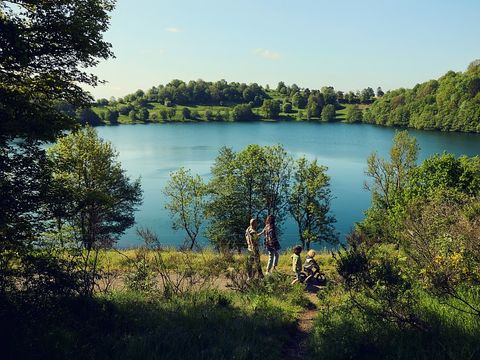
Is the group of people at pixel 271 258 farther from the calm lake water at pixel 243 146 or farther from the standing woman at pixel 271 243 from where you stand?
the calm lake water at pixel 243 146

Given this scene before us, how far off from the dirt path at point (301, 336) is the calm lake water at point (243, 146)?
97.4ft

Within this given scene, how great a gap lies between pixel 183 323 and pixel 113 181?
24.5 metres

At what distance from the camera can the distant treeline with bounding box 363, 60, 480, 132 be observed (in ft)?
353

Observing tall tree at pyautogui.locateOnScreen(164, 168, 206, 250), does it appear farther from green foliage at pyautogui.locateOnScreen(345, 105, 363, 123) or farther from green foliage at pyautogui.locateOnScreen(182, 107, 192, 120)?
green foliage at pyautogui.locateOnScreen(182, 107, 192, 120)

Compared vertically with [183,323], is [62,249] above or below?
above

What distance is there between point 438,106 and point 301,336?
131 metres

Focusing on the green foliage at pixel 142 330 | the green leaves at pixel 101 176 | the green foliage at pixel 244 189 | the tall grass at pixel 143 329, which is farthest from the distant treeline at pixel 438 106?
the green foliage at pixel 142 330

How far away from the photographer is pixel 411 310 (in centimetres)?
643

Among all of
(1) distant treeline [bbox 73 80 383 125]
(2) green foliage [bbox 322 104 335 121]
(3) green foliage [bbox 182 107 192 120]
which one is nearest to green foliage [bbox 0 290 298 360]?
(1) distant treeline [bbox 73 80 383 125]

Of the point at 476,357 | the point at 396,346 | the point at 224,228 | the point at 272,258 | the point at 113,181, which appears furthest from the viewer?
the point at 224,228

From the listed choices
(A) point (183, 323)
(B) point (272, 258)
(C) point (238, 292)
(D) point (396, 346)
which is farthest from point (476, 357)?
(B) point (272, 258)

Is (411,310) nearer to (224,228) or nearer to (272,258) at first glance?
(272,258)

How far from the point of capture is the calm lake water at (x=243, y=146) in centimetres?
4359

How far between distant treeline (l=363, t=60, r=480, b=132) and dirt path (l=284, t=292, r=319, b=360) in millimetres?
110409
